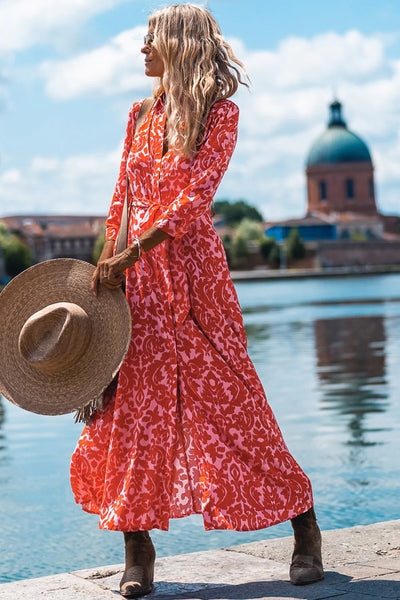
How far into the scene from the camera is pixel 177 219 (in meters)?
3.04

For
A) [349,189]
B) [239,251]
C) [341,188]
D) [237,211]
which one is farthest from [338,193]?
[239,251]

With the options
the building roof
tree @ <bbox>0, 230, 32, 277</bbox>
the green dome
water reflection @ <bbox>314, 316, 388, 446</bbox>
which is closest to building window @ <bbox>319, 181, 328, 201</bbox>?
the green dome

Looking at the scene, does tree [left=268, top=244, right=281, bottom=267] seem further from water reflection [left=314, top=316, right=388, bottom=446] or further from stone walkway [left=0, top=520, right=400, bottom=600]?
stone walkway [left=0, top=520, right=400, bottom=600]

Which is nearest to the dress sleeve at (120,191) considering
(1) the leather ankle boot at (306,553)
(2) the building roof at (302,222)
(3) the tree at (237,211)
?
(1) the leather ankle boot at (306,553)

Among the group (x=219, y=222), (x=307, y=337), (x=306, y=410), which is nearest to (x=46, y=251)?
(x=219, y=222)

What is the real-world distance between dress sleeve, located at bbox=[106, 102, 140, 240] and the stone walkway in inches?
38.5

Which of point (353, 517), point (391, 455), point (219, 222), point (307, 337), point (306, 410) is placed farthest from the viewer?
point (219, 222)

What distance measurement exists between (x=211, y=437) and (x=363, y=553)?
2.15 feet

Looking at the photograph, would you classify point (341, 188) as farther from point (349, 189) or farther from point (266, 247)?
point (266, 247)

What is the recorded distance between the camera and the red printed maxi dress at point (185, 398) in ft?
9.78

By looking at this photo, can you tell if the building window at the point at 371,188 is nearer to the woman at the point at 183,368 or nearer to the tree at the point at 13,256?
the tree at the point at 13,256

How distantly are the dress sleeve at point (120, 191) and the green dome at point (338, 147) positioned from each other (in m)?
117

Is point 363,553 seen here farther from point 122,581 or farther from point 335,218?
point 335,218

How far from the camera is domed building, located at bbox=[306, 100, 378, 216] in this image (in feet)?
389
